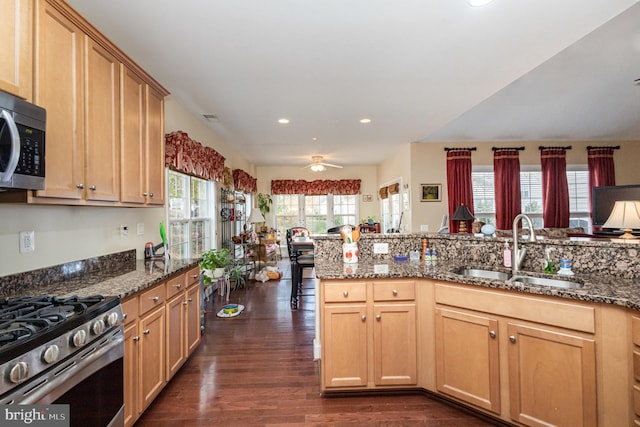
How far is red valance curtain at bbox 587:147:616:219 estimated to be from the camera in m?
5.64

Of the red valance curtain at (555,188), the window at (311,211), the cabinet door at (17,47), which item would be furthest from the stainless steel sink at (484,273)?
the window at (311,211)

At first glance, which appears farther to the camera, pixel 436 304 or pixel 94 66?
pixel 436 304

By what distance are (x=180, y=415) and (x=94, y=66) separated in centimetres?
225

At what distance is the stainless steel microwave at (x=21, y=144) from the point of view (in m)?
1.19

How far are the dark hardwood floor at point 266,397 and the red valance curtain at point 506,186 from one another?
4377 mm

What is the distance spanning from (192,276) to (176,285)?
32 centimetres

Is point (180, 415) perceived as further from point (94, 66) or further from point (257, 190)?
point (257, 190)

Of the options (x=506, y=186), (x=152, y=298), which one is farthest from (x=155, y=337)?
(x=506, y=186)

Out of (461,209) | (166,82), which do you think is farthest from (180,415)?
(461,209)

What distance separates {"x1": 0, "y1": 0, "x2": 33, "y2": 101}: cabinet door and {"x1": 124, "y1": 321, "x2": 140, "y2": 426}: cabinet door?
126 centimetres

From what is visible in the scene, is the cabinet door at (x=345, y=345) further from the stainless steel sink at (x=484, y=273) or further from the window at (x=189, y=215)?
the window at (x=189, y=215)

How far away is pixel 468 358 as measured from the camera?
1.89 m

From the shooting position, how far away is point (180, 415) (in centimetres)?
195

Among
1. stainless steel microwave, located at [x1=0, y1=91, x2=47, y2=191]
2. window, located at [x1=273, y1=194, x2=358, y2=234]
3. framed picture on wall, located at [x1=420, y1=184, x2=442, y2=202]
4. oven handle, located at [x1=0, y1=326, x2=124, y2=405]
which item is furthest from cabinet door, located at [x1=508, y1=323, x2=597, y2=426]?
window, located at [x1=273, y1=194, x2=358, y2=234]
